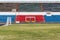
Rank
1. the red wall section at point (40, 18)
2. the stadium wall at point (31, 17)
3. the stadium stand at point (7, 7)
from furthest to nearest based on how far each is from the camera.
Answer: the stadium stand at point (7, 7) < the red wall section at point (40, 18) < the stadium wall at point (31, 17)

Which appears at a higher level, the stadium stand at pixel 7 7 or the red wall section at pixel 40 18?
the stadium stand at pixel 7 7

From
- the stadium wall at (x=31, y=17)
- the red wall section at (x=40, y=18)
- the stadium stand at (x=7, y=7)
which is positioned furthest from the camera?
the stadium stand at (x=7, y=7)

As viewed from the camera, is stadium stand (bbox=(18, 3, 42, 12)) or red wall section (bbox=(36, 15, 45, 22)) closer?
red wall section (bbox=(36, 15, 45, 22))

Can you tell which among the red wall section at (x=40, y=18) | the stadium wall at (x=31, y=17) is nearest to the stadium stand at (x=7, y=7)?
the stadium wall at (x=31, y=17)

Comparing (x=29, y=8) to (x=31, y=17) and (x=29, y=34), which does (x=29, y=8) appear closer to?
(x=31, y=17)

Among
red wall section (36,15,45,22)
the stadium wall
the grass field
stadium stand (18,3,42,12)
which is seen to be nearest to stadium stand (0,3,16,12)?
the stadium wall

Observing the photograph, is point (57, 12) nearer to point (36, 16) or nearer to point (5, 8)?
point (36, 16)

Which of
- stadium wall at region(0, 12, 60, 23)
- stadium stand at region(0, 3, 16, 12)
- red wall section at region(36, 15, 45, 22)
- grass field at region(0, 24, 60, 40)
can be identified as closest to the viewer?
grass field at region(0, 24, 60, 40)

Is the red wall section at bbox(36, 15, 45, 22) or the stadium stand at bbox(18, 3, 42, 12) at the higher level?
the stadium stand at bbox(18, 3, 42, 12)

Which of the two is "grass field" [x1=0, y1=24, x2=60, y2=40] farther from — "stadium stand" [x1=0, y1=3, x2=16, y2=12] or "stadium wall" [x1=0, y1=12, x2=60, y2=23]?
"stadium stand" [x1=0, y1=3, x2=16, y2=12]

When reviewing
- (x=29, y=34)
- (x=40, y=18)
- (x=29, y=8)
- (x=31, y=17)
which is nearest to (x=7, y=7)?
(x=29, y=8)

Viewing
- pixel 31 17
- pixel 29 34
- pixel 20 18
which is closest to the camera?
pixel 29 34

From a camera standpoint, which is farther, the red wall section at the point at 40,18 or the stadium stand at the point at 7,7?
the stadium stand at the point at 7,7

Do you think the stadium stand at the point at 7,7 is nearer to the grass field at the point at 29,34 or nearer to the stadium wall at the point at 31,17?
the stadium wall at the point at 31,17
